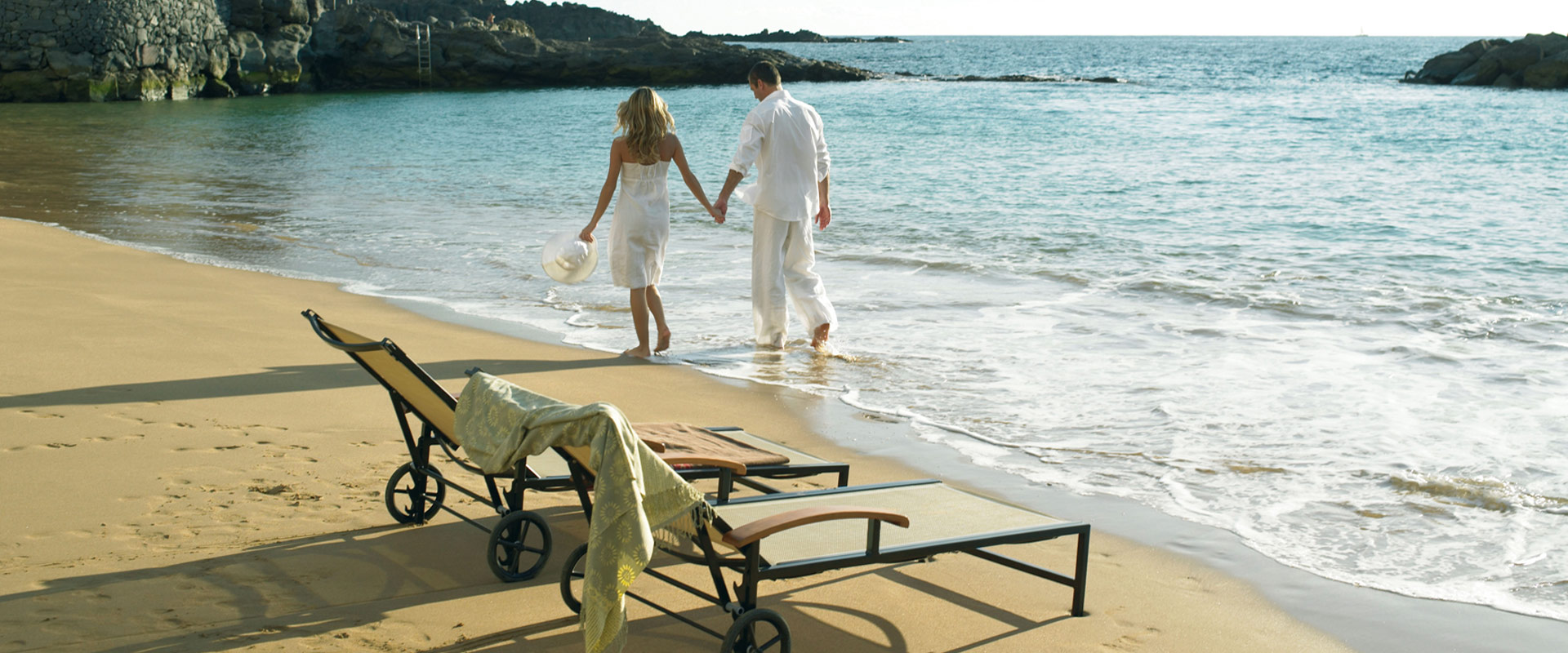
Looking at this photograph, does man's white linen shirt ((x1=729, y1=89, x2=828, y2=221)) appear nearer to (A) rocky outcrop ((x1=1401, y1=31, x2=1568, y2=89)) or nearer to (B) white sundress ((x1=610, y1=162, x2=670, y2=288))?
(B) white sundress ((x1=610, y1=162, x2=670, y2=288))

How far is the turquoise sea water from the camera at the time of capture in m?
4.80

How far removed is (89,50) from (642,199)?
1715 inches

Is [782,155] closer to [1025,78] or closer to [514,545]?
[514,545]

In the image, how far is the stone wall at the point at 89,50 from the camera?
40062 millimetres

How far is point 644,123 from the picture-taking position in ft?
20.9

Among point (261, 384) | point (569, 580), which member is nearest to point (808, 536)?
point (569, 580)

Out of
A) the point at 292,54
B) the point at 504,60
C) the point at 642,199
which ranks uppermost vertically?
the point at 504,60

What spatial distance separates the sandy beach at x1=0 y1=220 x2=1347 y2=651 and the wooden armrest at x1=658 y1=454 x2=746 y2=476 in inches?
14.3

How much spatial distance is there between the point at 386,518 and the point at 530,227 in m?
10.3

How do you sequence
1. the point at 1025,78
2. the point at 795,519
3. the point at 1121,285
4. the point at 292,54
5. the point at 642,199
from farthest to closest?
1. the point at 1025,78
2. the point at 292,54
3. the point at 1121,285
4. the point at 642,199
5. the point at 795,519

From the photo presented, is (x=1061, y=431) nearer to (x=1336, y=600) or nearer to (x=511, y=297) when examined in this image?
(x=1336, y=600)

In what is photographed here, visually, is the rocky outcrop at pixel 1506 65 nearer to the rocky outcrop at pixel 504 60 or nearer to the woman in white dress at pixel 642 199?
the rocky outcrop at pixel 504 60

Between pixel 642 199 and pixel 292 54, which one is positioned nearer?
pixel 642 199

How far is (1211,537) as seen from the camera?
4.19 meters
